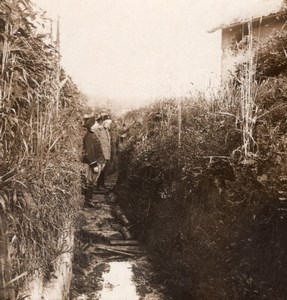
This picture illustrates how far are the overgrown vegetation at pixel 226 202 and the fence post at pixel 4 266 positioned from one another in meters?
2.13

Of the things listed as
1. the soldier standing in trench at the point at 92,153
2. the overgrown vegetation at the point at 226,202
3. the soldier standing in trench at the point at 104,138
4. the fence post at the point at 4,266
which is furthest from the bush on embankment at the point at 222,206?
the soldier standing in trench at the point at 104,138

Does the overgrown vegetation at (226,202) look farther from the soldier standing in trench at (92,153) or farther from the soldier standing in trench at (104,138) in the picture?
the soldier standing in trench at (104,138)

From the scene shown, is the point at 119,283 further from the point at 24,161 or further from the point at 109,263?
the point at 24,161

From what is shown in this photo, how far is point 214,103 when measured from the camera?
5.93 m

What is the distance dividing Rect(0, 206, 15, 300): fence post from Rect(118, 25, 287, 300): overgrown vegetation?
2126mm

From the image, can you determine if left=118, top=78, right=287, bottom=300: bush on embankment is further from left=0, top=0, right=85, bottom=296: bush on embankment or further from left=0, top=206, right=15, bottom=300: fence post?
left=0, top=206, right=15, bottom=300: fence post

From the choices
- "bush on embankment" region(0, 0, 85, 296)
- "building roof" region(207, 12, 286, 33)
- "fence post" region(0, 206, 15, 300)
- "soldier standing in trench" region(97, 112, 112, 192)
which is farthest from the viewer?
"building roof" region(207, 12, 286, 33)

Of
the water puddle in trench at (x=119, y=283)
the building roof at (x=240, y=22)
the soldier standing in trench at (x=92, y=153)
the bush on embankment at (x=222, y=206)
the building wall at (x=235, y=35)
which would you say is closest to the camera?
the bush on embankment at (x=222, y=206)

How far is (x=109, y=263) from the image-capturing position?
5840 millimetres

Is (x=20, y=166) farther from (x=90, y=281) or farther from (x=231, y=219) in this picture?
(x=90, y=281)

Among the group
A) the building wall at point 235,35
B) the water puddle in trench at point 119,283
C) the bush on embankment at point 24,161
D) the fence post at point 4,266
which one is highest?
the building wall at point 235,35

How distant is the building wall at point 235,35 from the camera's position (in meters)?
10.5

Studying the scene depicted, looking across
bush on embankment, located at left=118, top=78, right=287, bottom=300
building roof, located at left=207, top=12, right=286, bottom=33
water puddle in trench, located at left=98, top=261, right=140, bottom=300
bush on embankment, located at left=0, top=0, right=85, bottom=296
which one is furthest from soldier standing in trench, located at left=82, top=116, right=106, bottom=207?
building roof, located at left=207, top=12, right=286, bottom=33

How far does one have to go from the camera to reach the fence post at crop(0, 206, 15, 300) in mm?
2395
